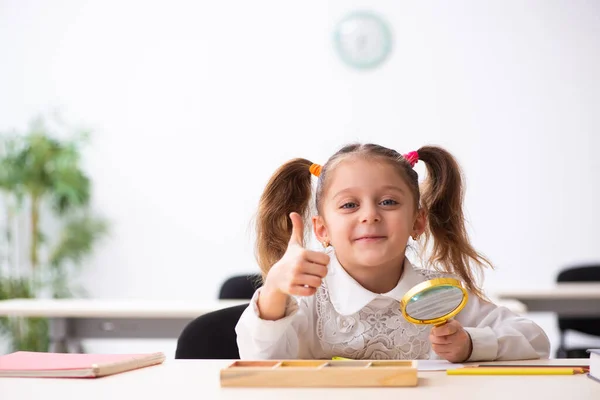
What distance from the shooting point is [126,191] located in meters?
5.79

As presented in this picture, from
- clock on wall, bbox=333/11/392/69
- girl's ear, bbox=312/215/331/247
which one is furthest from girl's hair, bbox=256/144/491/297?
clock on wall, bbox=333/11/392/69

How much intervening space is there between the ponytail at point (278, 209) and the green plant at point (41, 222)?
362 centimetres

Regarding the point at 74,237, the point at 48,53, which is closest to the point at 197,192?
the point at 74,237

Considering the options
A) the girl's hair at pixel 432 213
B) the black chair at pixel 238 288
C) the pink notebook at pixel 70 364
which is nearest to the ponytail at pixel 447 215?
the girl's hair at pixel 432 213

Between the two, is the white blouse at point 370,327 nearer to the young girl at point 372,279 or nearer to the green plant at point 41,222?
the young girl at point 372,279

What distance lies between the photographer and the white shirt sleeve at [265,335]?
1.50 m

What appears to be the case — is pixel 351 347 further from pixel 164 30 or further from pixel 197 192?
pixel 164 30

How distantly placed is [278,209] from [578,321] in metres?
3.28

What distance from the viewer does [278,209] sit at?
1961 mm

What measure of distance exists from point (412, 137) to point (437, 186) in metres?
3.78

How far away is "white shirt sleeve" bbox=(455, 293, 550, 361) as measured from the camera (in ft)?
5.03

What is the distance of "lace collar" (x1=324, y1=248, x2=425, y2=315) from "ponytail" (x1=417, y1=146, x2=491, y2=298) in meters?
0.19

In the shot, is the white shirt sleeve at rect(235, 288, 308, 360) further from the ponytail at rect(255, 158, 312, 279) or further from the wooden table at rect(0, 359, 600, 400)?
the ponytail at rect(255, 158, 312, 279)

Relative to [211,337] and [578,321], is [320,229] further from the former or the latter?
[578,321]
